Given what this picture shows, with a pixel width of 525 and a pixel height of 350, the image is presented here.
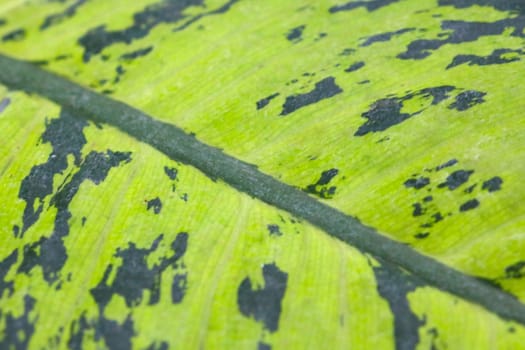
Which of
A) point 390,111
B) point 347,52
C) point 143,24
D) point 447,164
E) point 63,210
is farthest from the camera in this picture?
point 143,24

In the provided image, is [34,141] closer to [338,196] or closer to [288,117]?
[288,117]

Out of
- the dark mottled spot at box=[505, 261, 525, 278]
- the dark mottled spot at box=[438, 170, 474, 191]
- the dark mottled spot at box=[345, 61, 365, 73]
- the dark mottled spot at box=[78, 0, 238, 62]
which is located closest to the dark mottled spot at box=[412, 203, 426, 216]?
the dark mottled spot at box=[438, 170, 474, 191]

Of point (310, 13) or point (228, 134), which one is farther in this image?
point (310, 13)

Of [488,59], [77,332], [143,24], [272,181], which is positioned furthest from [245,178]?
[143,24]

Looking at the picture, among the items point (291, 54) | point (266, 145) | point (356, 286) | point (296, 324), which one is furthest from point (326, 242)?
point (291, 54)

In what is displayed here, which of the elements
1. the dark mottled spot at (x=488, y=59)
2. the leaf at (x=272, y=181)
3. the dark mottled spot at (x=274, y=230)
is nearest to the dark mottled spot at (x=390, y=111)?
the leaf at (x=272, y=181)

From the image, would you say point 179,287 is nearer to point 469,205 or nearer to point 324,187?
point 324,187
